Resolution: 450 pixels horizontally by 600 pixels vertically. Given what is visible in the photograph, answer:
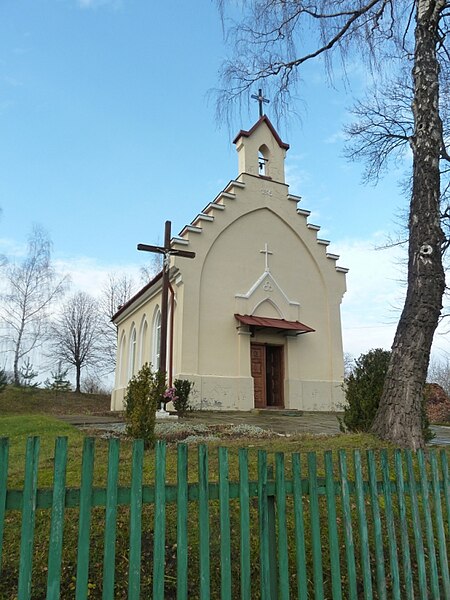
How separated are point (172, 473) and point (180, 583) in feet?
9.08

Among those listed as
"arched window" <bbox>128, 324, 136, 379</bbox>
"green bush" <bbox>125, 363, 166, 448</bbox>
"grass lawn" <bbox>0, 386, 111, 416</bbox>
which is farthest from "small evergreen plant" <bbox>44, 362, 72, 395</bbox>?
"green bush" <bbox>125, 363, 166, 448</bbox>

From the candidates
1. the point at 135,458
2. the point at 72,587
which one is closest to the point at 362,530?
the point at 135,458

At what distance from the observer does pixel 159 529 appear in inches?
99.7

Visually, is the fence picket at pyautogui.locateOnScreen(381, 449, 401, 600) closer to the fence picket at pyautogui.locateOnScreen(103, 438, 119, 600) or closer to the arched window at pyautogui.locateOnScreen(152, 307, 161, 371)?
the fence picket at pyautogui.locateOnScreen(103, 438, 119, 600)

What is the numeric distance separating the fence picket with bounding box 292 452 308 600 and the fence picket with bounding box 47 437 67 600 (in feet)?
→ 4.70

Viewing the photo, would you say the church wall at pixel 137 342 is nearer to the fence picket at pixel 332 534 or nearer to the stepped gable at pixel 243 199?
the stepped gable at pixel 243 199

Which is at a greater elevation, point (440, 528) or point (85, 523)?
point (85, 523)

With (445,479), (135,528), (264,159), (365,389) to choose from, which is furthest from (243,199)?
(135,528)

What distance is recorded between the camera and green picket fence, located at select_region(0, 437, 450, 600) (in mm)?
2340

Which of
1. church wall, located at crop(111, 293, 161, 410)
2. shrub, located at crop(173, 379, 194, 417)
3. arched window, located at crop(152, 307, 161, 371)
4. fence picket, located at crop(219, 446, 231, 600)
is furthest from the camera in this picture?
church wall, located at crop(111, 293, 161, 410)

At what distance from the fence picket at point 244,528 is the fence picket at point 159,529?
487 millimetres

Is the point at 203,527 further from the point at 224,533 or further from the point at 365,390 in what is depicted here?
the point at 365,390

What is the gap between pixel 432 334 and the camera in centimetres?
657

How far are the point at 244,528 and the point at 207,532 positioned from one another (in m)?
0.27
